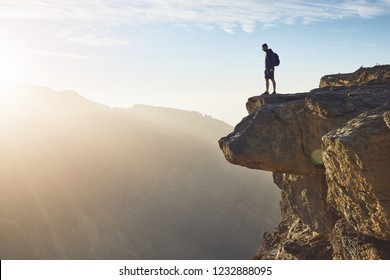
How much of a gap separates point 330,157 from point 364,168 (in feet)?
4.55

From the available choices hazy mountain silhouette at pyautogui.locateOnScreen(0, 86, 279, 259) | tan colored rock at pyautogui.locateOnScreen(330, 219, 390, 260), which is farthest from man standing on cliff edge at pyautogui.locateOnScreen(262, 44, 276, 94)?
hazy mountain silhouette at pyautogui.locateOnScreen(0, 86, 279, 259)

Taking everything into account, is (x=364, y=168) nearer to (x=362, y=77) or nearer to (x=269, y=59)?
(x=269, y=59)

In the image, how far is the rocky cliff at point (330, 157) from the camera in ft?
39.7

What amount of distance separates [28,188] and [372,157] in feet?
307

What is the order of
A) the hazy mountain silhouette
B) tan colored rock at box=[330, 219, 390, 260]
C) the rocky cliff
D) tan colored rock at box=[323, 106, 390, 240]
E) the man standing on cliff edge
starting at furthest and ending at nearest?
1. the hazy mountain silhouette
2. the man standing on cliff edge
3. tan colored rock at box=[330, 219, 390, 260]
4. the rocky cliff
5. tan colored rock at box=[323, 106, 390, 240]

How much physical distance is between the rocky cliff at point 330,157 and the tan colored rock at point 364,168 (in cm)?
Result: 3

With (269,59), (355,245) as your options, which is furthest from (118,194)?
(355,245)

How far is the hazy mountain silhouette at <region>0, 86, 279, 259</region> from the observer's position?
A: 9194cm

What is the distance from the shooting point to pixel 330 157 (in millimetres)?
13320

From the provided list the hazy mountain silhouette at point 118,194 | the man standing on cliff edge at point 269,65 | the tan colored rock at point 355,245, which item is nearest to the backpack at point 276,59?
the man standing on cliff edge at point 269,65

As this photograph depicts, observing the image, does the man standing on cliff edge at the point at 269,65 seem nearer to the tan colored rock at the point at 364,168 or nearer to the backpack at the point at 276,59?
the backpack at the point at 276,59

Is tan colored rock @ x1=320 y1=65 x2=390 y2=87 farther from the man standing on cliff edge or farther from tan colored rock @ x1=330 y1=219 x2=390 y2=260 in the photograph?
tan colored rock @ x1=330 y1=219 x2=390 y2=260

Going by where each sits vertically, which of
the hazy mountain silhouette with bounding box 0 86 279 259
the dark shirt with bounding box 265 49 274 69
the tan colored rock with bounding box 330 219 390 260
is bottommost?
the hazy mountain silhouette with bounding box 0 86 279 259

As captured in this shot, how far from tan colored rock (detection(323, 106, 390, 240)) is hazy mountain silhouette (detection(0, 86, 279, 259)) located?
268 feet
